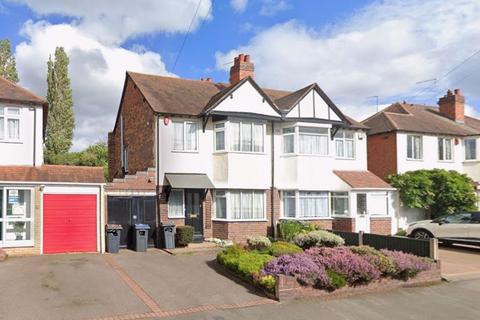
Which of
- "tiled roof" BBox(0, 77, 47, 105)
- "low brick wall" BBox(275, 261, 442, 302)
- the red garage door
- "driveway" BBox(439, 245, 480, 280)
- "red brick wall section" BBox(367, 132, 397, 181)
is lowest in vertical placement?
"driveway" BBox(439, 245, 480, 280)

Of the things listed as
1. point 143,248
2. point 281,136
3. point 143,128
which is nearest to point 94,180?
point 143,248

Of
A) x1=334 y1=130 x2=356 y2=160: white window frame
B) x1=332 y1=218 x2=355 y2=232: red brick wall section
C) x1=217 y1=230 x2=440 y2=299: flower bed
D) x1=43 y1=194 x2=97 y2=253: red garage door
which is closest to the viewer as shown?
x1=217 y1=230 x2=440 y2=299: flower bed

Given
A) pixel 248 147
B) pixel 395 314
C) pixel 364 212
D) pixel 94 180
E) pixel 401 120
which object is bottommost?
pixel 395 314

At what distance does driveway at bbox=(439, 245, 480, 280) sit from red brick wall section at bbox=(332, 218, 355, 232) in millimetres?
4238

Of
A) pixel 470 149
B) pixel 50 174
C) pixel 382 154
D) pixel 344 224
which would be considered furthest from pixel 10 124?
pixel 470 149

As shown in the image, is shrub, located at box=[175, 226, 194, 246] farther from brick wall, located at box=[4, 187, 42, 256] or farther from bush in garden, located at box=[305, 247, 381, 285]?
bush in garden, located at box=[305, 247, 381, 285]

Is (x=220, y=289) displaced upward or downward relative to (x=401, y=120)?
downward

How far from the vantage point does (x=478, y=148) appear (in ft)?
93.8

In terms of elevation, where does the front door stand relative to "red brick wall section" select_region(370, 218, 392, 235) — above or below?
above

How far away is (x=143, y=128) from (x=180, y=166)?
280cm

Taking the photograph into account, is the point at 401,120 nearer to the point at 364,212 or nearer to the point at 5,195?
the point at 364,212

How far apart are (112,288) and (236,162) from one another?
403 inches

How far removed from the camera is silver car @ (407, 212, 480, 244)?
19642 mm

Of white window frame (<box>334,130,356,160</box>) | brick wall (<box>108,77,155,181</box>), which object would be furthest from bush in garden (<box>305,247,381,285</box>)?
white window frame (<box>334,130,356,160</box>)
